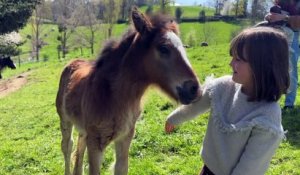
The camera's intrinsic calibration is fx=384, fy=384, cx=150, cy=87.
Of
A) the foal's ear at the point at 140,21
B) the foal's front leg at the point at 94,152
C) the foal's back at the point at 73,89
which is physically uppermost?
the foal's ear at the point at 140,21

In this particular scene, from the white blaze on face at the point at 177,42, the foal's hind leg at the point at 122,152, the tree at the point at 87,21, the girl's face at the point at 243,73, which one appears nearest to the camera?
the girl's face at the point at 243,73

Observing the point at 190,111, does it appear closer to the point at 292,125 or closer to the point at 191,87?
the point at 191,87

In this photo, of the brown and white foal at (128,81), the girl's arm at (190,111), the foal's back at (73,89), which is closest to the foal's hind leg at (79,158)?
the foal's back at (73,89)

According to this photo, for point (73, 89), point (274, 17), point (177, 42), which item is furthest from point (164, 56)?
point (274, 17)

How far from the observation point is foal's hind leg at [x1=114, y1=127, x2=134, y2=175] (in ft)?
15.5

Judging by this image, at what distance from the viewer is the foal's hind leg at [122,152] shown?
4730 mm

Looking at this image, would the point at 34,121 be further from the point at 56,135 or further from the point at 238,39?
the point at 238,39

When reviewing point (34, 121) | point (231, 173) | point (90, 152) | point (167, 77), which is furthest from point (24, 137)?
point (231, 173)

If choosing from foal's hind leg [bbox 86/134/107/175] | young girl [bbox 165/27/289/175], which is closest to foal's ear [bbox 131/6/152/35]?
young girl [bbox 165/27/289/175]

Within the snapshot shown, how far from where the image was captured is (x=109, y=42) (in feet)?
15.5

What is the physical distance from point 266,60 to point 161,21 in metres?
1.69

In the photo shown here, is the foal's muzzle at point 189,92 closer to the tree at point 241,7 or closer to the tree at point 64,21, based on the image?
the tree at point 64,21

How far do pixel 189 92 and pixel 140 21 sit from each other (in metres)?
1.01

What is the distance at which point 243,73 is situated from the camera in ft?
9.40
